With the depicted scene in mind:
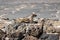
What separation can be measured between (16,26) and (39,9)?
43.4ft

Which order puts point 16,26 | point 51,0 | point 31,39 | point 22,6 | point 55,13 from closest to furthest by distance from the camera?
point 31,39 → point 16,26 → point 55,13 → point 22,6 → point 51,0

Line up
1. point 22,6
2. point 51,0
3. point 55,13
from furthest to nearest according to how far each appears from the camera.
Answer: point 51,0 → point 22,6 → point 55,13

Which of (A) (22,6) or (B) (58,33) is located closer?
(B) (58,33)

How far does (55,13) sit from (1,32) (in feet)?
41.4

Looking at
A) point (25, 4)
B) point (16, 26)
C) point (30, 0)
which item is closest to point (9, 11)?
point (25, 4)

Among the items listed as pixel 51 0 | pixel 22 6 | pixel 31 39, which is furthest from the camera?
pixel 51 0

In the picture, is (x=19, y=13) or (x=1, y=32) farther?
(x=19, y=13)

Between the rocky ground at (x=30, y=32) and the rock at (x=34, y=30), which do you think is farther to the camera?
the rock at (x=34, y=30)

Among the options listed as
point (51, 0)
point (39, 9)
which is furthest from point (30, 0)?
point (39, 9)

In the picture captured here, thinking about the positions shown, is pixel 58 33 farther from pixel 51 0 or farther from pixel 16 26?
pixel 51 0

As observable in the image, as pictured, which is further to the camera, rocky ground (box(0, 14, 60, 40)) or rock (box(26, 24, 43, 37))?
rock (box(26, 24, 43, 37))

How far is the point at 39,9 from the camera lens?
30312mm

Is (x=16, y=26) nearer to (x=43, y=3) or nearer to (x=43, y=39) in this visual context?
(x=43, y=39)

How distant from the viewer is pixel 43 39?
15898 mm
